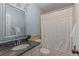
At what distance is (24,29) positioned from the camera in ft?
4.61

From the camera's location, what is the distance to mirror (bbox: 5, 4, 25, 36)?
117cm

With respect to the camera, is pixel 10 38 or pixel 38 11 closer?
pixel 10 38

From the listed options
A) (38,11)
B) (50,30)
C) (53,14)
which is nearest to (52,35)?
(50,30)

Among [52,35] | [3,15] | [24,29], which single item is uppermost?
[3,15]

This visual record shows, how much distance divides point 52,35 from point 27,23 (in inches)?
25.1

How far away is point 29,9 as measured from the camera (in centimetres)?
144

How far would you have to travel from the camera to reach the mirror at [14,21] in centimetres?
117

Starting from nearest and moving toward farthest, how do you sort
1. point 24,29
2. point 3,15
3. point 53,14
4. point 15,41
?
point 3,15 < point 15,41 < point 24,29 < point 53,14

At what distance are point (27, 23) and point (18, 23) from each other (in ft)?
0.54

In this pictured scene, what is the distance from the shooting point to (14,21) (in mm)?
1257

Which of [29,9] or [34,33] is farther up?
[29,9]

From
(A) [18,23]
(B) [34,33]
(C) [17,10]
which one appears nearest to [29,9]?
(C) [17,10]

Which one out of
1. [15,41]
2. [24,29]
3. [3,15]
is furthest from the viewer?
[24,29]

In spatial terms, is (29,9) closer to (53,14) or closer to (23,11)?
(23,11)
